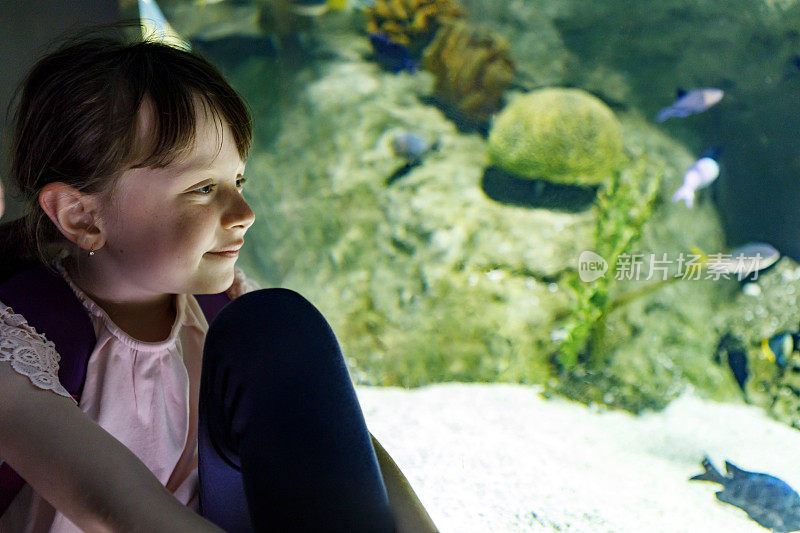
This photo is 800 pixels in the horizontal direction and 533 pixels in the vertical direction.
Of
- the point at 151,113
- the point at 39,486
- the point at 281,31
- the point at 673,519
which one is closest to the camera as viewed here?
the point at 39,486

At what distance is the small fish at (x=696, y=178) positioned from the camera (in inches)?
141

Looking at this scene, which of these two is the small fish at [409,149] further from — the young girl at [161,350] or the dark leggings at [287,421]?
the dark leggings at [287,421]

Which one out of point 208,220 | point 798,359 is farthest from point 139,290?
point 798,359

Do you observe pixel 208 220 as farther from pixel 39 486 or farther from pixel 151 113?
pixel 39 486

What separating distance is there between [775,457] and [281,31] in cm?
405

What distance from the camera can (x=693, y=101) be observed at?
11.5 feet

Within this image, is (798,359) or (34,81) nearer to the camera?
(34,81)

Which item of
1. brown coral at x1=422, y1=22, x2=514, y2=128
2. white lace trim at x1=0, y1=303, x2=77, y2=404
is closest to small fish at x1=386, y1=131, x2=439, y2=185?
brown coral at x1=422, y1=22, x2=514, y2=128

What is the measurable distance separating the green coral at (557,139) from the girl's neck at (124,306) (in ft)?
9.34

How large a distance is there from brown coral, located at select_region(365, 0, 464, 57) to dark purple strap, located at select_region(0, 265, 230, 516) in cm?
309

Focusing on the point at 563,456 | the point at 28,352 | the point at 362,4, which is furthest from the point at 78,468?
the point at 362,4

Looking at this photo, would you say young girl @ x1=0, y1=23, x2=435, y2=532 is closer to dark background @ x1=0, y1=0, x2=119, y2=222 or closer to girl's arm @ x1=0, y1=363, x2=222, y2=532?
girl's arm @ x1=0, y1=363, x2=222, y2=532

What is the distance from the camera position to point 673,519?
2.51 metres

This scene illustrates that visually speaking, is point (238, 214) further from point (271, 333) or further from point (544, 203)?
point (544, 203)
